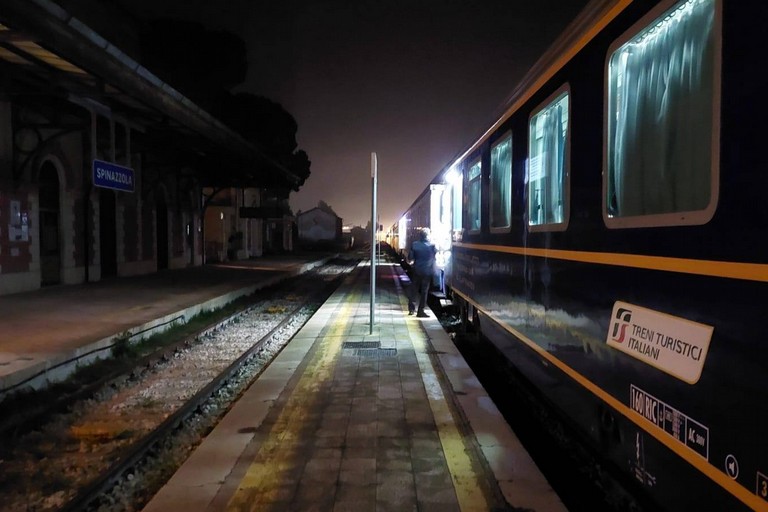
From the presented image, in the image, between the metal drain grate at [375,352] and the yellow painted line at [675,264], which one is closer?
the yellow painted line at [675,264]

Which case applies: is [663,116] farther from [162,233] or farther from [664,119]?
[162,233]

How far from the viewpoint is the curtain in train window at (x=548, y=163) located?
4.41 metres

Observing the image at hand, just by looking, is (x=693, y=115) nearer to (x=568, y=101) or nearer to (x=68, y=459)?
(x=568, y=101)

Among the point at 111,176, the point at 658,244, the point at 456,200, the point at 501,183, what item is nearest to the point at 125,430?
the point at 501,183

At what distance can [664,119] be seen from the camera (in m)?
2.89

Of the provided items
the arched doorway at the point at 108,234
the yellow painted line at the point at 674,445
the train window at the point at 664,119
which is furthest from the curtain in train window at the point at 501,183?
the arched doorway at the point at 108,234

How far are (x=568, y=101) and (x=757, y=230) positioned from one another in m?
2.32

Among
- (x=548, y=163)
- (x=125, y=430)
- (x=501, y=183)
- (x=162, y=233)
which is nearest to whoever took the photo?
(x=548, y=163)

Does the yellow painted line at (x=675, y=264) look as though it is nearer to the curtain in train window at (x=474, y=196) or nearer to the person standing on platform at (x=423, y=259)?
the curtain in train window at (x=474, y=196)

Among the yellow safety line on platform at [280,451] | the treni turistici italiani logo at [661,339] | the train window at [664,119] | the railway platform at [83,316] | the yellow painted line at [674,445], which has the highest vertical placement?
the train window at [664,119]

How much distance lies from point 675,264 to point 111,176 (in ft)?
44.3

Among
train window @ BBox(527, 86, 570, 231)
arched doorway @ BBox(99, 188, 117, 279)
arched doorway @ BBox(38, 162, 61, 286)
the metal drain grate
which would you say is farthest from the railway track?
arched doorway @ BBox(99, 188, 117, 279)

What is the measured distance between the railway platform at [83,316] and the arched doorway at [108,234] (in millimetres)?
1042

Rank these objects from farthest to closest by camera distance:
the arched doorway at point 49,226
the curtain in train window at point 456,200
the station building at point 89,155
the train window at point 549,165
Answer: the arched doorway at point 49,226
the station building at point 89,155
the curtain in train window at point 456,200
the train window at point 549,165
